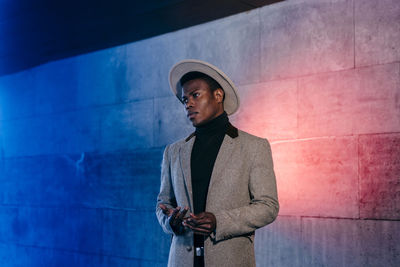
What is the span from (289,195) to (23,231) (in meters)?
4.57

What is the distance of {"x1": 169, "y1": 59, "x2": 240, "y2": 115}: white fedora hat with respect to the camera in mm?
3186

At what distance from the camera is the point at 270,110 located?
4.51 meters

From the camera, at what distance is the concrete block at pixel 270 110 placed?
4.38 metres

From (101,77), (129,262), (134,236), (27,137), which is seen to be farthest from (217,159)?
(27,137)

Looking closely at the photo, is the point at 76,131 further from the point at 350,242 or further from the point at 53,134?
the point at 350,242

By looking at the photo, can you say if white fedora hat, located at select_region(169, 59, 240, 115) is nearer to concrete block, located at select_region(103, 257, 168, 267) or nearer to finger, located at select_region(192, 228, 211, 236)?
finger, located at select_region(192, 228, 211, 236)

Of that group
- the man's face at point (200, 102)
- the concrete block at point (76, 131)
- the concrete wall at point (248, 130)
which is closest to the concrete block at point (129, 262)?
the concrete wall at point (248, 130)

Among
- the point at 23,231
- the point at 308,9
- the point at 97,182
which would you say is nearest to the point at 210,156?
the point at 308,9

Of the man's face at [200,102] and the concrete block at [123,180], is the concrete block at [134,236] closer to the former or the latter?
the concrete block at [123,180]

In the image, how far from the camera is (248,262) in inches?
115

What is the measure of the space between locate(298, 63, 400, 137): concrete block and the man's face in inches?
53.0

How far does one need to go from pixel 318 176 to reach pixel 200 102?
1.59 metres

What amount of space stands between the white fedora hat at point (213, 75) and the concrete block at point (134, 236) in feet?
8.11

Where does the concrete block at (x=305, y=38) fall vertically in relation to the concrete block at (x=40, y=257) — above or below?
above
